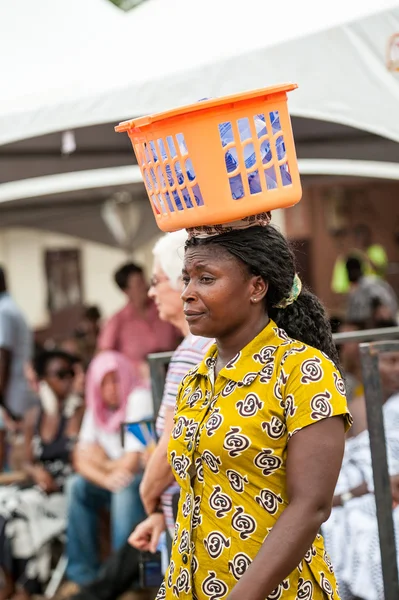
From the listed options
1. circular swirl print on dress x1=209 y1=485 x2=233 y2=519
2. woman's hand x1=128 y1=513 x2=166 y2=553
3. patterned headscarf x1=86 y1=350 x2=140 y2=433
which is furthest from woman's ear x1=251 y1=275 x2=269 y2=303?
patterned headscarf x1=86 y1=350 x2=140 y2=433

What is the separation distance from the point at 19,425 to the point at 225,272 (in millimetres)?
5422

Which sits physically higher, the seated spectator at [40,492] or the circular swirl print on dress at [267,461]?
the circular swirl print on dress at [267,461]

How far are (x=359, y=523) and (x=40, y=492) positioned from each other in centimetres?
241

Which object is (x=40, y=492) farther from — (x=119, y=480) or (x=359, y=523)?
(x=359, y=523)

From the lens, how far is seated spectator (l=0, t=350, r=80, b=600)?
5676mm

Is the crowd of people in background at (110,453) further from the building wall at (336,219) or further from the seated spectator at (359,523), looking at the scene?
the building wall at (336,219)

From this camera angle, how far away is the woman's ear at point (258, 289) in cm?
224

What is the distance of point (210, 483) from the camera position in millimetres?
2170

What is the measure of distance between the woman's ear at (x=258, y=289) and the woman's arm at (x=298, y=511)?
349 mm

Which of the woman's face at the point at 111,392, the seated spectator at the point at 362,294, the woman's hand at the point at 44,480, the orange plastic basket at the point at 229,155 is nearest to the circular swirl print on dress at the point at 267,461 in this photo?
the orange plastic basket at the point at 229,155

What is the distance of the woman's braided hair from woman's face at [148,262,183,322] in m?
0.92

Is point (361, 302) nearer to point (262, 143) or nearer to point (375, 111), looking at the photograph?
point (375, 111)

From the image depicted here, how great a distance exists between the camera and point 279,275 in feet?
7.43

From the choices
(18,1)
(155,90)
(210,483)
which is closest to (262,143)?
(210,483)
